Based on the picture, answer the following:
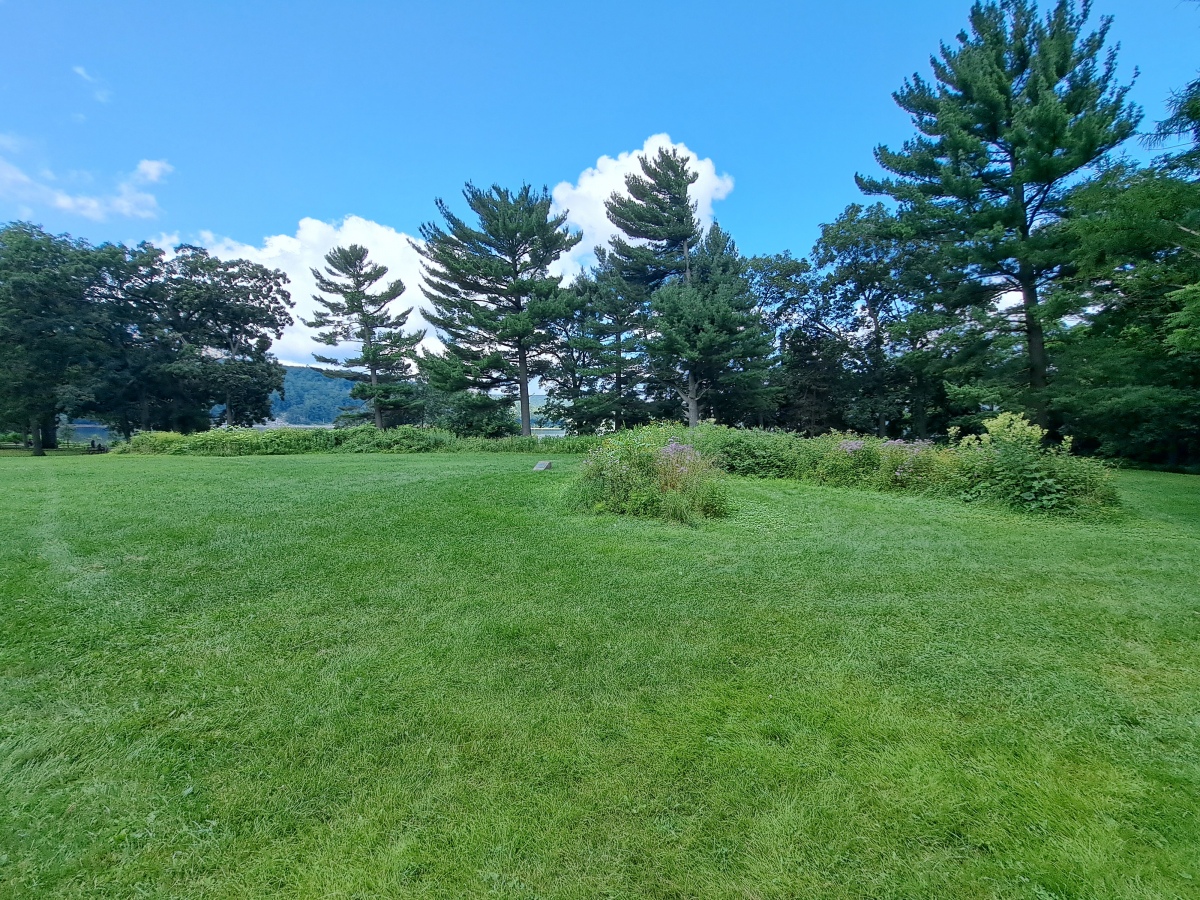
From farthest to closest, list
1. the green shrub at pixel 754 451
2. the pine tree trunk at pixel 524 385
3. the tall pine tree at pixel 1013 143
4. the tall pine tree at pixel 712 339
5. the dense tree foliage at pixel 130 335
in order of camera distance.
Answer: the dense tree foliage at pixel 130 335 → the pine tree trunk at pixel 524 385 → the tall pine tree at pixel 712 339 → the tall pine tree at pixel 1013 143 → the green shrub at pixel 754 451

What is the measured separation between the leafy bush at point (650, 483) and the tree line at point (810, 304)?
5023 millimetres

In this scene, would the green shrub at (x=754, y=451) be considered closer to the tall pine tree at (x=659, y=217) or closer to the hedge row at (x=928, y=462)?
the hedge row at (x=928, y=462)

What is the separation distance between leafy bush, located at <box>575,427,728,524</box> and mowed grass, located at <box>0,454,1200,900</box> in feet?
4.75

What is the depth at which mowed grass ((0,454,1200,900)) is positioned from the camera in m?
1.27

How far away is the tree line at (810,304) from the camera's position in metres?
10.7

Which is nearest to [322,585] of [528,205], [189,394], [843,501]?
[843,501]

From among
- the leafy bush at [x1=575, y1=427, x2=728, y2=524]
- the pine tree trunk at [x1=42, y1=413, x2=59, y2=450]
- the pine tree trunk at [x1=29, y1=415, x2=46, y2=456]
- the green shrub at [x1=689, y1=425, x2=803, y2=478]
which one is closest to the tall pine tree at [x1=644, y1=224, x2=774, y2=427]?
the green shrub at [x1=689, y1=425, x2=803, y2=478]

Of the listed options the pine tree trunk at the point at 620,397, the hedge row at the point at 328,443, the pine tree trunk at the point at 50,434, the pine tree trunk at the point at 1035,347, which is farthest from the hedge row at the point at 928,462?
the pine tree trunk at the point at 50,434

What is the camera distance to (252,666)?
224 cm

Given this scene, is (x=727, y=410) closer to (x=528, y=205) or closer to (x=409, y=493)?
(x=528, y=205)

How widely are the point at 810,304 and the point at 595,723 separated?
2436cm

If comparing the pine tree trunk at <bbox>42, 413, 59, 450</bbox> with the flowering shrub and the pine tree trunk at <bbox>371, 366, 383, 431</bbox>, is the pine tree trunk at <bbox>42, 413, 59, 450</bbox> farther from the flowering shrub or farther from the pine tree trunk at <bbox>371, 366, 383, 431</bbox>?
the flowering shrub

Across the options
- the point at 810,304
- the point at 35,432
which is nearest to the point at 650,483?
the point at 810,304

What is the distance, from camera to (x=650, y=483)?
5.72m
